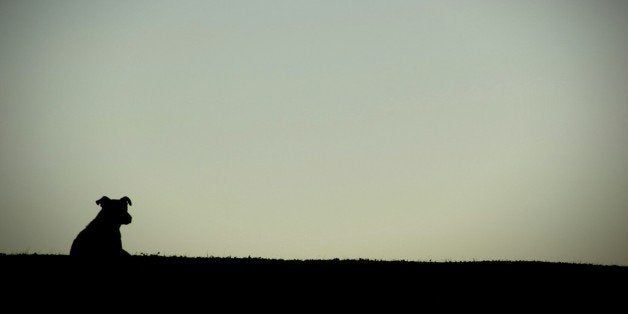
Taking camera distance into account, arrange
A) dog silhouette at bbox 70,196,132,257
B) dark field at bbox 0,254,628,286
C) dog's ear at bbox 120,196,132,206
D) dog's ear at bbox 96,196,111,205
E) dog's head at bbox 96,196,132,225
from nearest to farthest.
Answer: dark field at bbox 0,254,628,286 < dog silhouette at bbox 70,196,132,257 < dog's head at bbox 96,196,132,225 < dog's ear at bbox 96,196,111,205 < dog's ear at bbox 120,196,132,206

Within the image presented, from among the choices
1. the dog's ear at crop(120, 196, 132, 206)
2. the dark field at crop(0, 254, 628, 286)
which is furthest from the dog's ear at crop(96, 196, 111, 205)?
the dark field at crop(0, 254, 628, 286)

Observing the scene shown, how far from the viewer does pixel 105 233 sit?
13359 mm

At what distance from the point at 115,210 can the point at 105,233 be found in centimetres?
103

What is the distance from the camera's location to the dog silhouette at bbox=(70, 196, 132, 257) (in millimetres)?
12812

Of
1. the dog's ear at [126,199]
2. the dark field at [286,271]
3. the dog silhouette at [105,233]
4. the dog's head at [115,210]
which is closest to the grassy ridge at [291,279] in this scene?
the dark field at [286,271]

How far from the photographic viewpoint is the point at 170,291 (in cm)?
1093

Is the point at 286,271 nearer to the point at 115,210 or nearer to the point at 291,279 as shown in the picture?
the point at 291,279

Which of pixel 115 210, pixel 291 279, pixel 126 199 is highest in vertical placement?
pixel 126 199

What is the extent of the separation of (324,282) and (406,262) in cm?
533

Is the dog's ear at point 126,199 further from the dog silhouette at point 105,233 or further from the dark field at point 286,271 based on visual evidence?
the dark field at point 286,271

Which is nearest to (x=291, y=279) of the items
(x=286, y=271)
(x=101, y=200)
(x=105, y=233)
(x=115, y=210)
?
(x=286, y=271)

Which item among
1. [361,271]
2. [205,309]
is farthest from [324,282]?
[205,309]

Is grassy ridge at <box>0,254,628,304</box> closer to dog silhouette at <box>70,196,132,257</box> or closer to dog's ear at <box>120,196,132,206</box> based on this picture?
dog silhouette at <box>70,196,132,257</box>

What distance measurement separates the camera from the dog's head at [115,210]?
14.0 metres
